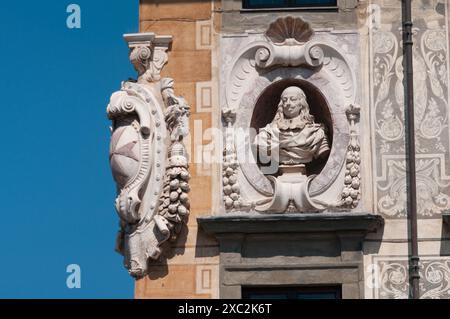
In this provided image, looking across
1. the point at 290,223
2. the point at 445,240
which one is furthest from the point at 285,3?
the point at 445,240

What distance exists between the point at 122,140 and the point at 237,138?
1.52m

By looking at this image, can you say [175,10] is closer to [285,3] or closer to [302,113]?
[285,3]

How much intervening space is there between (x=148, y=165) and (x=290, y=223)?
203 cm

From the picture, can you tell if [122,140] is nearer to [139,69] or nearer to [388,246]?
[139,69]

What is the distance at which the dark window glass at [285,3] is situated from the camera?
115ft

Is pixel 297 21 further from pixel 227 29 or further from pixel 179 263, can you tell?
pixel 179 263

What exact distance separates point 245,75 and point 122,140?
1.89 meters

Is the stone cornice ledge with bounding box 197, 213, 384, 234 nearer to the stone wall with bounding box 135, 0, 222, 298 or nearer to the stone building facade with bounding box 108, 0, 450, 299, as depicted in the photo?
the stone building facade with bounding box 108, 0, 450, 299

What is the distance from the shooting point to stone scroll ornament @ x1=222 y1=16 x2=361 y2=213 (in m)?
34.1

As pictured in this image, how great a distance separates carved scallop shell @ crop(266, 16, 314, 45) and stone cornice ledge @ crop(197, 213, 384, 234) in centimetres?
250

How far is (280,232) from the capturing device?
1335 inches

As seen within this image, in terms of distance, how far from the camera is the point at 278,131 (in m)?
34.3

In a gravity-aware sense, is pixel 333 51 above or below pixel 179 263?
above

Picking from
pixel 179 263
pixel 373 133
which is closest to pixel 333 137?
pixel 373 133
